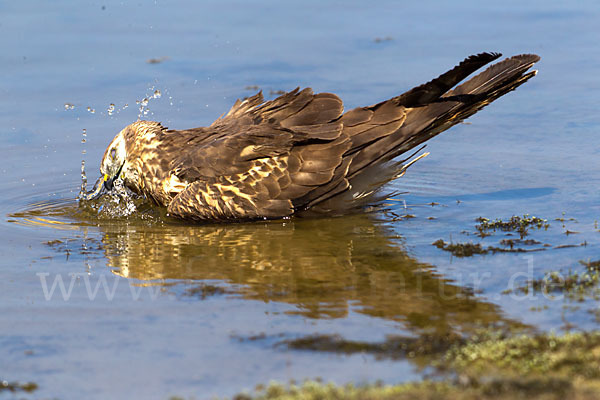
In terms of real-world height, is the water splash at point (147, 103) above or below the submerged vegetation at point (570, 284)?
above

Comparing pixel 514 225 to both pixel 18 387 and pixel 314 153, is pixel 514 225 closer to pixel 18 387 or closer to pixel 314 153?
pixel 314 153

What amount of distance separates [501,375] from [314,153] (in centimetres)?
361

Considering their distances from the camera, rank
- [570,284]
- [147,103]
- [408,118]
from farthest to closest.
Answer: [147,103], [408,118], [570,284]

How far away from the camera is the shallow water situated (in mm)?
4773

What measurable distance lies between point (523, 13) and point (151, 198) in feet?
26.0

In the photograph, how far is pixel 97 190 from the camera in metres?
8.25

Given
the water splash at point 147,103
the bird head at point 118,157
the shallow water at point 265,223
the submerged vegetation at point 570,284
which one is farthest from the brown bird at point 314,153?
the water splash at point 147,103

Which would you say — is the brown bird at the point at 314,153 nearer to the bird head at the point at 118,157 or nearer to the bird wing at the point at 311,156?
the bird wing at the point at 311,156

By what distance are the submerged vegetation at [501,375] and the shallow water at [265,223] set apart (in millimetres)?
211

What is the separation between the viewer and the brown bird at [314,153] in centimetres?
714

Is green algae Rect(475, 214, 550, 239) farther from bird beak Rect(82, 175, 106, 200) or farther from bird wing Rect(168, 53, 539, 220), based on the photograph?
bird beak Rect(82, 175, 106, 200)

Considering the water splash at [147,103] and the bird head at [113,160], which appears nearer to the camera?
the bird head at [113,160]

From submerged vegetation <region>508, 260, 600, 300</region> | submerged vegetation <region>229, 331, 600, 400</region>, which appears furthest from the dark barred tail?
submerged vegetation <region>229, 331, 600, 400</region>

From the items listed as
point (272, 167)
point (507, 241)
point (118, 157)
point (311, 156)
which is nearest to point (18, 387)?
point (272, 167)
